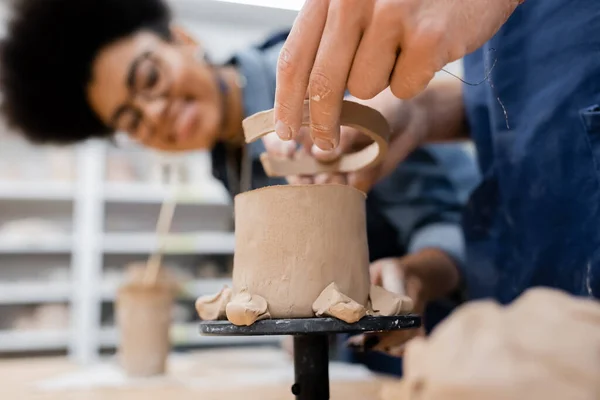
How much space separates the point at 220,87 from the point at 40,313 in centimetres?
190

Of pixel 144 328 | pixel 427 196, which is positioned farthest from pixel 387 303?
pixel 427 196

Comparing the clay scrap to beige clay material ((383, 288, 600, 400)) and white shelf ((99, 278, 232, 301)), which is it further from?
white shelf ((99, 278, 232, 301))

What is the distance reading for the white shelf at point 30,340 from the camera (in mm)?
2709

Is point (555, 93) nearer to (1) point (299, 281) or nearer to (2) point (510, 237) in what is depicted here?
(2) point (510, 237)

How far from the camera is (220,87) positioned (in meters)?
1.62

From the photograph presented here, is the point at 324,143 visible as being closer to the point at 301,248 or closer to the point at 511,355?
the point at 301,248

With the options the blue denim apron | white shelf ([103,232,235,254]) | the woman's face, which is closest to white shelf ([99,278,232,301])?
white shelf ([103,232,235,254])

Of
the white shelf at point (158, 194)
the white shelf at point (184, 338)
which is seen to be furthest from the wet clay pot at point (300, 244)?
the white shelf at point (158, 194)

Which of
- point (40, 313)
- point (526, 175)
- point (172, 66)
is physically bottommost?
point (40, 313)

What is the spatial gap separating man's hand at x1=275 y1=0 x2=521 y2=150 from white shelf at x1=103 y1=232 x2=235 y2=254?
7.73 feet

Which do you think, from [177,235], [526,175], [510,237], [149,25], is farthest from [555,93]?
[177,235]

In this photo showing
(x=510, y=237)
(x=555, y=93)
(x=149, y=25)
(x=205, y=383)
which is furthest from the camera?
(x=149, y=25)

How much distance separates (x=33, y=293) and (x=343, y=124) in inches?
106

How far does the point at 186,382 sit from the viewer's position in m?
1.07
